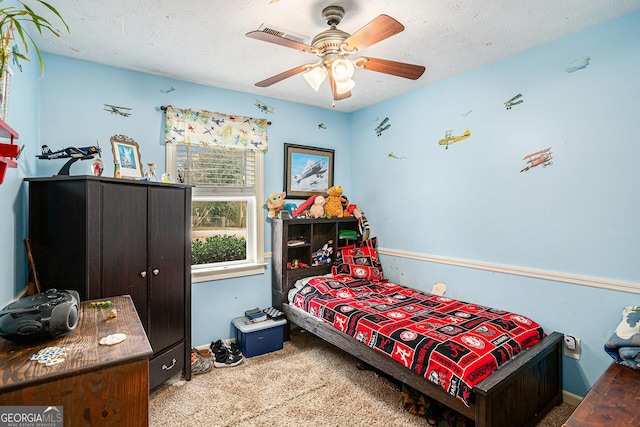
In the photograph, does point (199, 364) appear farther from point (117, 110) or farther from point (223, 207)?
point (117, 110)

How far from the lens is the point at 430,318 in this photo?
96.5 inches

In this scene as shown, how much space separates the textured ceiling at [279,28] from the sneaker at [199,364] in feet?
8.08

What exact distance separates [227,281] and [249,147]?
136 centimetres

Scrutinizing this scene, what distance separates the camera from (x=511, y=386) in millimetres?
1831

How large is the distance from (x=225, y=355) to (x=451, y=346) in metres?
1.95

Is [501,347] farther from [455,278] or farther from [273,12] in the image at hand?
[273,12]

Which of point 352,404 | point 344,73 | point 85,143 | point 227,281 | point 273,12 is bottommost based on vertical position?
point 352,404

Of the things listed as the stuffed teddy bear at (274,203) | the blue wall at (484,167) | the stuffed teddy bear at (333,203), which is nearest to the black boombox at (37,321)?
the blue wall at (484,167)

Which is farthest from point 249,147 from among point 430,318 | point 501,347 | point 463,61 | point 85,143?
point 501,347

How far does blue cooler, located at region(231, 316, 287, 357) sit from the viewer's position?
3020mm

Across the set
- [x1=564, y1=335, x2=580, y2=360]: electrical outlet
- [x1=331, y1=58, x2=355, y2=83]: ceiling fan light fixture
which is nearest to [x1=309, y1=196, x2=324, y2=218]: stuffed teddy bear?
[x1=331, y1=58, x2=355, y2=83]: ceiling fan light fixture

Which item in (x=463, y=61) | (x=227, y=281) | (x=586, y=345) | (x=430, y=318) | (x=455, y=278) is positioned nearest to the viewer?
(x=586, y=345)

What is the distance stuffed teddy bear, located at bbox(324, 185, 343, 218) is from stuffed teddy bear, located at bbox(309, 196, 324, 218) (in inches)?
3.5

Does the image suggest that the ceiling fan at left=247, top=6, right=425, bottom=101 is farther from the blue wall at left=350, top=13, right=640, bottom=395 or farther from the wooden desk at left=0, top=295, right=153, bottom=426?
the wooden desk at left=0, top=295, right=153, bottom=426
